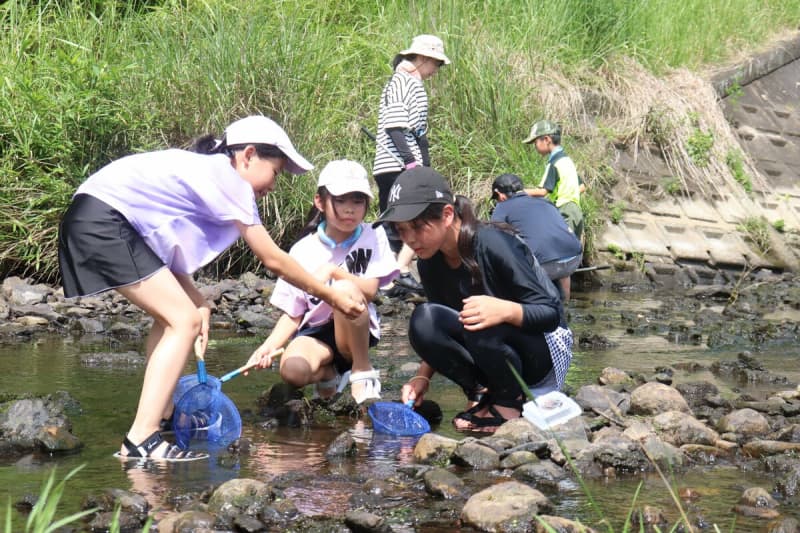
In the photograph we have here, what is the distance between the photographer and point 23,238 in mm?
9250

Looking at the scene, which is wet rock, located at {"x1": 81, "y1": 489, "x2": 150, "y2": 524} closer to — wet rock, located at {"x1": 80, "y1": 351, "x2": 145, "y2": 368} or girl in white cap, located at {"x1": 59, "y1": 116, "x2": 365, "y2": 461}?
girl in white cap, located at {"x1": 59, "y1": 116, "x2": 365, "y2": 461}

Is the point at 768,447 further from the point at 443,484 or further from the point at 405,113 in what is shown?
the point at 405,113

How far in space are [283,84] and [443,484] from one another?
683 cm

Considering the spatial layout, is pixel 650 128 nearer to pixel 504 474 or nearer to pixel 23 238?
pixel 23 238

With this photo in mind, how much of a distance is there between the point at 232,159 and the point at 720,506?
90.0 inches

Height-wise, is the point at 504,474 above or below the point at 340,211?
below

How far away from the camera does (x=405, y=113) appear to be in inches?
363

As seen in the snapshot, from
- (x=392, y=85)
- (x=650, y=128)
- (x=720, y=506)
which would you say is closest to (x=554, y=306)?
(x=720, y=506)

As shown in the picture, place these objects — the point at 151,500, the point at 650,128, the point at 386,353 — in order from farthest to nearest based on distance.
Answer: the point at 650,128 → the point at 386,353 → the point at 151,500

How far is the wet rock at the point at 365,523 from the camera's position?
3.37 meters

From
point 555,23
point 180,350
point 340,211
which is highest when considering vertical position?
point 555,23

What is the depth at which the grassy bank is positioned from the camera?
9320mm

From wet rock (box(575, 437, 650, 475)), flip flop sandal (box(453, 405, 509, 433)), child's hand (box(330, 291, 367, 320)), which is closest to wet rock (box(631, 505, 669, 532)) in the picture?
wet rock (box(575, 437, 650, 475))

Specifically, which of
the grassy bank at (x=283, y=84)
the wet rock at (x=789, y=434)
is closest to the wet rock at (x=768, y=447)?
the wet rock at (x=789, y=434)
